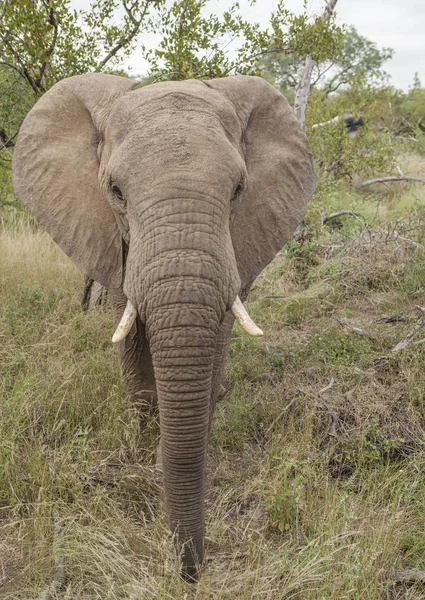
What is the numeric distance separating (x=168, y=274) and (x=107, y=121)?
123 cm

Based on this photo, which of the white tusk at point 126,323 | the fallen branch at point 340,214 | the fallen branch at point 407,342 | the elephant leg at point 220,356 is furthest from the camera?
the fallen branch at point 340,214

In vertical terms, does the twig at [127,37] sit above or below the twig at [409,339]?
above

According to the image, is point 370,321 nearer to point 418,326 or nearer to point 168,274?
point 418,326

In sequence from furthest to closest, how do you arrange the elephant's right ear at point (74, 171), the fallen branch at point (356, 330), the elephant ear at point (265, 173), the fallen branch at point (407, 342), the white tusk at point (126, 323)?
the fallen branch at point (356, 330), the fallen branch at point (407, 342), the elephant ear at point (265, 173), the elephant's right ear at point (74, 171), the white tusk at point (126, 323)

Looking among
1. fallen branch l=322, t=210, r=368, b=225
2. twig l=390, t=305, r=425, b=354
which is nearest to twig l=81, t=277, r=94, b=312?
twig l=390, t=305, r=425, b=354

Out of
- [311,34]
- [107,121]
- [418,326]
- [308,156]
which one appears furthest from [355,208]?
[107,121]

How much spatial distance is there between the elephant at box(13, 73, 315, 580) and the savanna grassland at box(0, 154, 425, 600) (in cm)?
34

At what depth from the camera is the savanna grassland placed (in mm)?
2533

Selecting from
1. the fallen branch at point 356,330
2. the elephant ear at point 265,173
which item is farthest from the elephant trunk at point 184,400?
the fallen branch at point 356,330

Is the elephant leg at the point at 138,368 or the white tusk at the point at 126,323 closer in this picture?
the white tusk at the point at 126,323

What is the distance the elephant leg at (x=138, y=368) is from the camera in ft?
12.6

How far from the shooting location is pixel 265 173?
11.8 ft

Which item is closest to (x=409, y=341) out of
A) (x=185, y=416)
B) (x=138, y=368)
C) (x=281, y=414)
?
(x=281, y=414)

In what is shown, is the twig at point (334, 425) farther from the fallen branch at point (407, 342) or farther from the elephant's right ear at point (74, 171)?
the elephant's right ear at point (74, 171)
